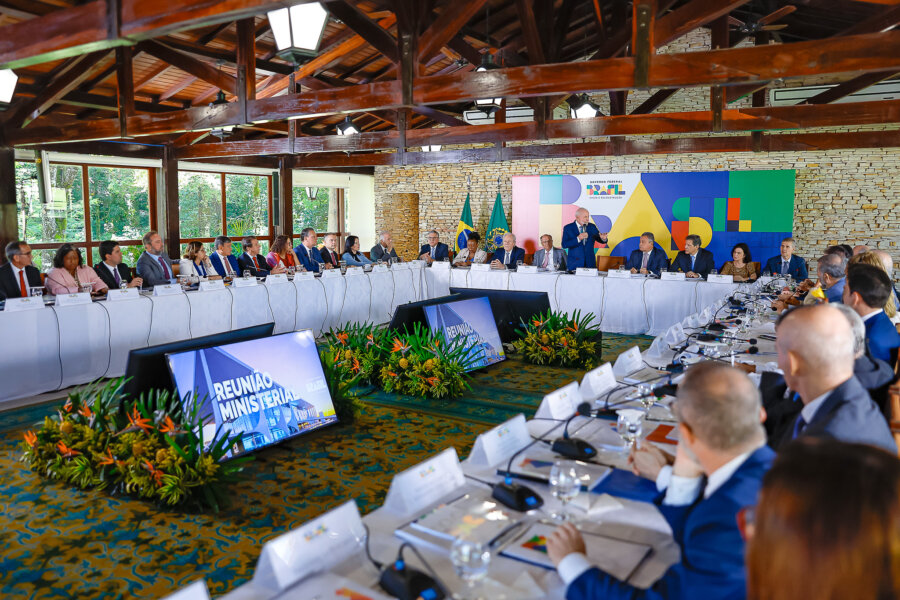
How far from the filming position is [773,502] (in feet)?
2.70

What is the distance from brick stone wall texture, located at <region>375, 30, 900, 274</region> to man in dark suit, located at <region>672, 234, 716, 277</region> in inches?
121

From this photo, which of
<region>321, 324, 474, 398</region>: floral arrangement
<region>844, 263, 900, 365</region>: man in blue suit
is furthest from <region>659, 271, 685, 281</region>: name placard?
<region>844, 263, 900, 365</region>: man in blue suit

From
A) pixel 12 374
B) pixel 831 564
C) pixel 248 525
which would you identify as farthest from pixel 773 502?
pixel 12 374

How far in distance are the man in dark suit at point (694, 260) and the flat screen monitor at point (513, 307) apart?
262cm

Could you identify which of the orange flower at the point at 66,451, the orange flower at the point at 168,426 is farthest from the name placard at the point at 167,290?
the orange flower at the point at 168,426

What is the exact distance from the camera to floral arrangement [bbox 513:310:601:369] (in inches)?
246

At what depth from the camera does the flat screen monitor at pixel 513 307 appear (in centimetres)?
659

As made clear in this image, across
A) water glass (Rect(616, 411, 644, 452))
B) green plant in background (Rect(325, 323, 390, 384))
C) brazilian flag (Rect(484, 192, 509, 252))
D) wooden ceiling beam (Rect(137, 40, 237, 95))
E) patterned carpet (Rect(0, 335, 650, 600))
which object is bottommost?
patterned carpet (Rect(0, 335, 650, 600))

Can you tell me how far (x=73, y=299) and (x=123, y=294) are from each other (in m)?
0.45

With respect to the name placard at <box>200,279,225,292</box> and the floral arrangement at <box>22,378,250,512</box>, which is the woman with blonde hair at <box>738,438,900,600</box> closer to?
the floral arrangement at <box>22,378,250,512</box>

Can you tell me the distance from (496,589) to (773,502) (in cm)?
79

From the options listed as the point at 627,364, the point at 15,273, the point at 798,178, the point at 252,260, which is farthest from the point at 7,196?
the point at 798,178

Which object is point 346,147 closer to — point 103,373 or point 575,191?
point 575,191

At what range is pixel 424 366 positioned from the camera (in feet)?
17.2
